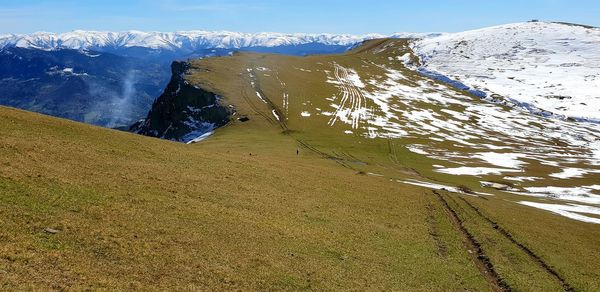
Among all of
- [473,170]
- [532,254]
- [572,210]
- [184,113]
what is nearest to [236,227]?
Answer: [532,254]

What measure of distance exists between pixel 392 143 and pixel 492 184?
35761 mm

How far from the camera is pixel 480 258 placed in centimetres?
3709

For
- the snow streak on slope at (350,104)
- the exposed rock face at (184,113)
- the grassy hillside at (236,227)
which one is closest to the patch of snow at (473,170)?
the grassy hillside at (236,227)

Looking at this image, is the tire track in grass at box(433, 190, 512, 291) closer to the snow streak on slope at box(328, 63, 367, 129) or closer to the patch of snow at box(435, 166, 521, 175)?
the patch of snow at box(435, 166, 521, 175)

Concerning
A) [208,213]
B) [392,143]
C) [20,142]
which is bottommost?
[392,143]

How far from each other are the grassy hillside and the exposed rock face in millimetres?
76156

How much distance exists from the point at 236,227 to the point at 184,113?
121 m

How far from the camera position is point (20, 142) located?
3753 cm

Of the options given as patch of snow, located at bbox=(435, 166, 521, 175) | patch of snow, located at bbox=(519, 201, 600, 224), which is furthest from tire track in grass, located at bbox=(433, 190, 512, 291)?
patch of snow, located at bbox=(435, 166, 521, 175)

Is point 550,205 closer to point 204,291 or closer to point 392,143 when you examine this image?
point 392,143

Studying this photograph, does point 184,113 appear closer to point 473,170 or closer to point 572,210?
point 473,170

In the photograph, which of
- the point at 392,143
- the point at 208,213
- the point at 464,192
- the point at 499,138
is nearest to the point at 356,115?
the point at 392,143

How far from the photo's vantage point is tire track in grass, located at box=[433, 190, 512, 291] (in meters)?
32.2

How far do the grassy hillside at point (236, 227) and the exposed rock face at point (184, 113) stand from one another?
76.2 meters
